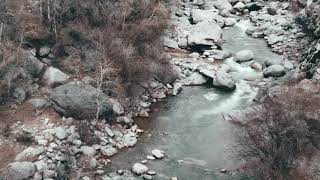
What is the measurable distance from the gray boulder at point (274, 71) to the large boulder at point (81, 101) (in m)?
14.6

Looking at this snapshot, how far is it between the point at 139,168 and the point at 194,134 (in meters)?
6.06

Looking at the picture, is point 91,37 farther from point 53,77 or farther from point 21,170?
point 21,170

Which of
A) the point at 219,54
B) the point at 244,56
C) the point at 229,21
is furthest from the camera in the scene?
the point at 229,21

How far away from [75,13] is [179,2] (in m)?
17.8

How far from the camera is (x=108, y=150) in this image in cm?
3666

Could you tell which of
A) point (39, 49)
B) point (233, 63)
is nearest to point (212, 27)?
point (233, 63)

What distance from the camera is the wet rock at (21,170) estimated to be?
32875 mm

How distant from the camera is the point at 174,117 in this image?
135 feet

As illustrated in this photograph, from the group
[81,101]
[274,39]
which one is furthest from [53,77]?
[274,39]

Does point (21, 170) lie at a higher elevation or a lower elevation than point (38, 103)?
lower

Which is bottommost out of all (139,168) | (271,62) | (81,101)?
(139,168)

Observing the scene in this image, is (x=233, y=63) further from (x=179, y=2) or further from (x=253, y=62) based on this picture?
(x=179, y=2)

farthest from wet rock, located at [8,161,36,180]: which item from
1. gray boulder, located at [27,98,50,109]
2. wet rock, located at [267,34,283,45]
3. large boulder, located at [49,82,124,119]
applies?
wet rock, located at [267,34,283,45]

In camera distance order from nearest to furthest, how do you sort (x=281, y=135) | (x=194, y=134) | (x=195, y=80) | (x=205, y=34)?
(x=281, y=135) < (x=194, y=134) < (x=195, y=80) < (x=205, y=34)
